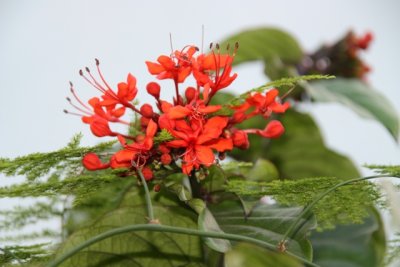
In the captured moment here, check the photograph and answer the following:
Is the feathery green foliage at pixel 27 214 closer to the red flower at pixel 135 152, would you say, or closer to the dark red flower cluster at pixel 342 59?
the red flower at pixel 135 152

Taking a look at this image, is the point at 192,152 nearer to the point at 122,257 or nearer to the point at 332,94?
the point at 122,257

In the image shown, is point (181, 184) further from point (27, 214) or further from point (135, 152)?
point (27, 214)

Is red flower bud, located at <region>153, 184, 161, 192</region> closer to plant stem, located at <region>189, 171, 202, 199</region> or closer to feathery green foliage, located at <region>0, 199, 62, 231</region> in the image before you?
plant stem, located at <region>189, 171, 202, 199</region>

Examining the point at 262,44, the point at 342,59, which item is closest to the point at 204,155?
the point at 262,44

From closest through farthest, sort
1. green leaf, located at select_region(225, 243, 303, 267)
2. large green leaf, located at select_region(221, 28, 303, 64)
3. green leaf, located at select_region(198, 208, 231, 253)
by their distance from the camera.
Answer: green leaf, located at select_region(225, 243, 303, 267), green leaf, located at select_region(198, 208, 231, 253), large green leaf, located at select_region(221, 28, 303, 64)

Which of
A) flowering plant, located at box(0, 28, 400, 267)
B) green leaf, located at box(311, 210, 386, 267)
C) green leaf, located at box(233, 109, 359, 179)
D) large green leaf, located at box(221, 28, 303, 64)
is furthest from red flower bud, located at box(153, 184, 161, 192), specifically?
large green leaf, located at box(221, 28, 303, 64)

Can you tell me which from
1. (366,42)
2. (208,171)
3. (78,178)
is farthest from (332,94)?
(78,178)
